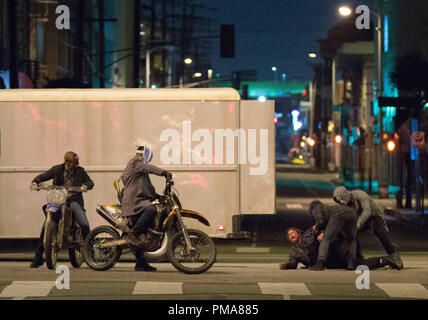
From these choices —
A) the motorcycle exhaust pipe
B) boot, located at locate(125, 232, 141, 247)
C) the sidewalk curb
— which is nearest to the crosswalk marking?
boot, located at locate(125, 232, 141, 247)

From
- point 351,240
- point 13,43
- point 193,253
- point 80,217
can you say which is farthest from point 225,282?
point 13,43

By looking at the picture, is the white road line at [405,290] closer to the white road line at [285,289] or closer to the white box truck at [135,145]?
the white road line at [285,289]

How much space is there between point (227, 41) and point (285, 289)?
2687 centimetres

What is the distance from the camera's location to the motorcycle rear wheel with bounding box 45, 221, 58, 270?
14.9m

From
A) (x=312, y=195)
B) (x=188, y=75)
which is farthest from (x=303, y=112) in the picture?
(x=312, y=195)

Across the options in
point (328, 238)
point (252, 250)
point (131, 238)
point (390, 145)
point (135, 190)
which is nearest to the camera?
point (135, 190)

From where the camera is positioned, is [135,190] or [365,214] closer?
[135,190]

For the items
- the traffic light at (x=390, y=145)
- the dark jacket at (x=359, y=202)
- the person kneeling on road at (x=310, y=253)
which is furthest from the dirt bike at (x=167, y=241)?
the traffic light at (x=390, y=145)

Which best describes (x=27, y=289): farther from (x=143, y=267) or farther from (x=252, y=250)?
(x=252, y=250)

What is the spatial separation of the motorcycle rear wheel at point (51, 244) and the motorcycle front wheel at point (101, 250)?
493mm

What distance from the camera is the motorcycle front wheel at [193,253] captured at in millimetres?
14406

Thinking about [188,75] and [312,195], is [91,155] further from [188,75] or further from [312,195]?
[188,75]

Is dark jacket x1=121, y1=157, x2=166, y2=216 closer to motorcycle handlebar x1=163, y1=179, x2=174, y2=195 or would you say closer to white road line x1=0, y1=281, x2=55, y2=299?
motorcycle handlebar x1=163, y1=179, x2=174, y2=195

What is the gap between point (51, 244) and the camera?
15.0 m
